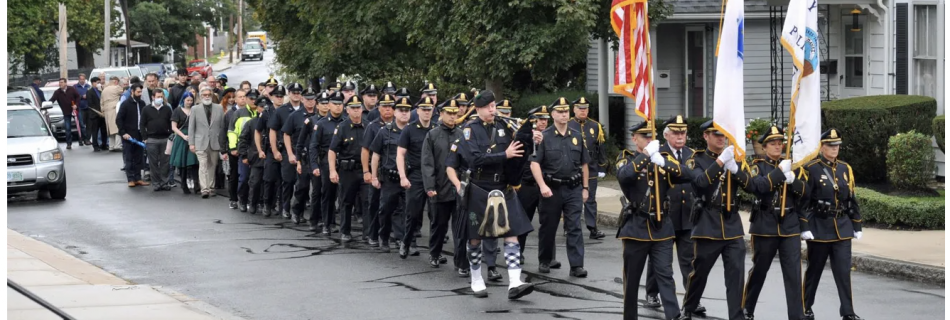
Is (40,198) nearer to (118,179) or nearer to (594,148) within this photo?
(118,179)

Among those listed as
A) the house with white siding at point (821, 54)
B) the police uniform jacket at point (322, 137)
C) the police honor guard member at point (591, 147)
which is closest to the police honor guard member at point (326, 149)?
the police uniform jacket at point (322, 137)

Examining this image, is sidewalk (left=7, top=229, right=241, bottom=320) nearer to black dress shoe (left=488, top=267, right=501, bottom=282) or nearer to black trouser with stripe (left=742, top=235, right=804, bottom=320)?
black dress shoe (left=488, top=267, right=501, bottom=282)

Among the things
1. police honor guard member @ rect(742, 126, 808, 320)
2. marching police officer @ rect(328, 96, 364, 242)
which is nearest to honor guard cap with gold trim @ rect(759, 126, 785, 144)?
police honor guard member @ rect(742, 126, 808, 320)

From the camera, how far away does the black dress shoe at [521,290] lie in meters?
11.0

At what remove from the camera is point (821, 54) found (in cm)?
2158

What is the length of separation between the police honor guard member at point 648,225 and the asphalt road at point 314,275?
0.58 m

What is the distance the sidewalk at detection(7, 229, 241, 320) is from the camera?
10692 mm

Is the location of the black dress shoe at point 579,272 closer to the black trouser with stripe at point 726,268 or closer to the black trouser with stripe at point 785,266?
the black trouser with stripe at point 726,268

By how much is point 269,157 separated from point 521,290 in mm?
7273

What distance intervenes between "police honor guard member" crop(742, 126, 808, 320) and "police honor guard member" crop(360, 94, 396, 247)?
5188 millimetres

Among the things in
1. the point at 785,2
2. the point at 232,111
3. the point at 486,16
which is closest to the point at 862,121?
the point at 785,2

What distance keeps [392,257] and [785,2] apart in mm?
9238

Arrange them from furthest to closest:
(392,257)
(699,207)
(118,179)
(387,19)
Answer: (387,19) < (118,179) < (392,257) < (699,207)

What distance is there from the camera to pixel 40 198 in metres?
20.4
